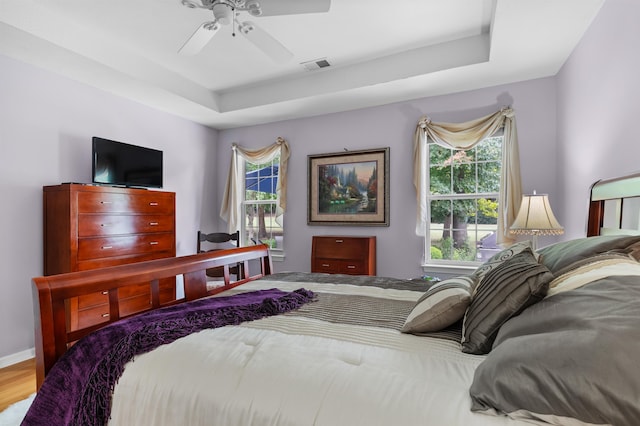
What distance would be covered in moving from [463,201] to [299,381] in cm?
328

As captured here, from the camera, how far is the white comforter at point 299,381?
821 millimetres

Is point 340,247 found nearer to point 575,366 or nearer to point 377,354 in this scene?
point 377,354

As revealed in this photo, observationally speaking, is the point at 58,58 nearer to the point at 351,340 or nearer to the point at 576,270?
the point at 351,340

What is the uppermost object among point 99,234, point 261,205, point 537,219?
point 261,205

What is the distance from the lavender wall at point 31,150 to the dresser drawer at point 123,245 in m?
0.45

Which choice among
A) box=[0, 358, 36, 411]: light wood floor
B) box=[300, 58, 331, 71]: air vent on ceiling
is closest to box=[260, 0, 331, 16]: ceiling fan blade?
box=[300, 58, 331, 71]: air vent on ceiling

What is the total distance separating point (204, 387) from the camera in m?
0.99

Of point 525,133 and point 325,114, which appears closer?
point 525,133

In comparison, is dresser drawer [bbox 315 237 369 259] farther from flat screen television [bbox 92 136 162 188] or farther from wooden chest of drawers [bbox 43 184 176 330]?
flat screen television [bbox 92 136 162 188]

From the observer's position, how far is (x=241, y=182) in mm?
5031

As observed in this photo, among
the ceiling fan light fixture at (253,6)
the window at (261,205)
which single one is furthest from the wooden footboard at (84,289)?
the window at (261,205)

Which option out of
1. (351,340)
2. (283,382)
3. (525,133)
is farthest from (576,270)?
(525,133)

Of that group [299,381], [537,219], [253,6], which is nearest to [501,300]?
[299,381]

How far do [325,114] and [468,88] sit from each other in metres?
1.70
